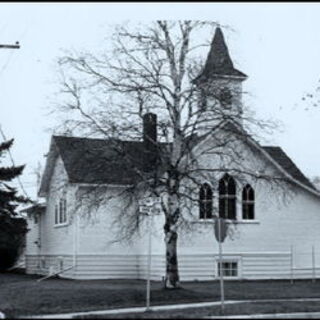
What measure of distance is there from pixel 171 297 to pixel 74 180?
9866mm

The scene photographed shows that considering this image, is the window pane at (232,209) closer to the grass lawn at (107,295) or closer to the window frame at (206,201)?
the window frame at (206,201)

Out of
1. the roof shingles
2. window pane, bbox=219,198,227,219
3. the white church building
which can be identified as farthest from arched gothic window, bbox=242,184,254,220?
the roof shingles

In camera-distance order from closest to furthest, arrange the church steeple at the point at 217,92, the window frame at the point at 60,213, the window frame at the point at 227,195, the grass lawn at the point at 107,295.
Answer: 1. the grass lawn at the point at 107,295
2. the church steeple at the point at 217,92
3. the window frame at the point at 227,195
4. the window frame at the point at 60,213

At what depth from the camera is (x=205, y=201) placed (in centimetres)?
2850

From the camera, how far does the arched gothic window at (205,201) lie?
28964 millimetres

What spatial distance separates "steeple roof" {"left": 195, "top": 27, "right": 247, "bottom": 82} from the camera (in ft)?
87.2

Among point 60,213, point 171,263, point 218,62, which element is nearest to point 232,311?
point 171,263

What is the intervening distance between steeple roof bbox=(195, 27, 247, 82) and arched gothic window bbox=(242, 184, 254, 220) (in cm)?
929

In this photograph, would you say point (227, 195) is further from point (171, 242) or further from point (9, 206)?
point (9, 206)

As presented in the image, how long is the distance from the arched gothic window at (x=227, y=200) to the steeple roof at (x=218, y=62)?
7380 millimetres

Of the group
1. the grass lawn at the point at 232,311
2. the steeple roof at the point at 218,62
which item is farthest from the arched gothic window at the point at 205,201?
the grass lawn at the point at 232,311

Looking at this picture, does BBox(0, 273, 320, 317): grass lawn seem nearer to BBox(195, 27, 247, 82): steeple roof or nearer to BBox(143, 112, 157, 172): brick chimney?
BBox(143, 112, 157, 172): brick chimney

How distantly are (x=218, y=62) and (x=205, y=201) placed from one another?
199 inches

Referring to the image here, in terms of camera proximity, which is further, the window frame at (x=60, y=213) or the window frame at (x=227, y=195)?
the window frame at (x=60, y=213)
